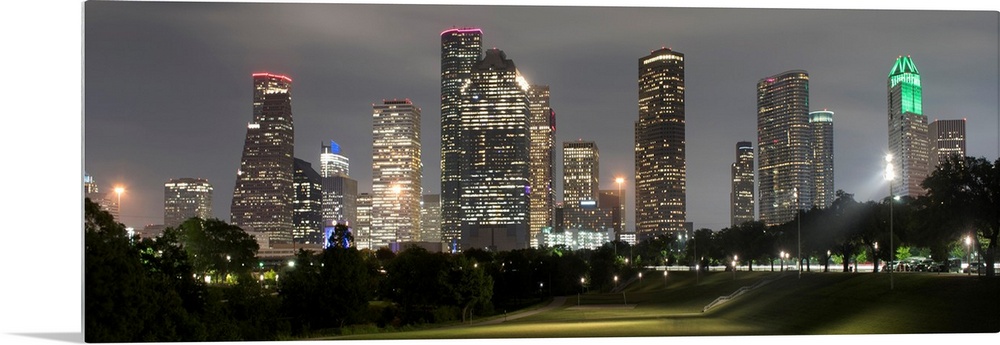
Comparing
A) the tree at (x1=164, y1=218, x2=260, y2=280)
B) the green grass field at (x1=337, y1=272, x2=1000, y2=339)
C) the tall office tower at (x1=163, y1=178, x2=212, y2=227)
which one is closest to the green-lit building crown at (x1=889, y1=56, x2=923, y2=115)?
the green grass field at (x1=337, y1=272, x2=1000, y2=339)

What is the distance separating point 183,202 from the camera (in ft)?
519

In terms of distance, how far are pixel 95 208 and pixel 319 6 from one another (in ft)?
35.0

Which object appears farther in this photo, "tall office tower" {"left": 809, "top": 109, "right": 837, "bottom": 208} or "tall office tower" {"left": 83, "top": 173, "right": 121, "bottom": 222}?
"tall office tower" {"left": 809, "top": 109, "right": 837, "bottom": 208}

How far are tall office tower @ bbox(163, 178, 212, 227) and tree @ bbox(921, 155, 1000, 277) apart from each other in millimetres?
119490

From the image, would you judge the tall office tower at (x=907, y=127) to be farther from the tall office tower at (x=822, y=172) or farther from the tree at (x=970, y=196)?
the tall office tower at (x=822, y=172)

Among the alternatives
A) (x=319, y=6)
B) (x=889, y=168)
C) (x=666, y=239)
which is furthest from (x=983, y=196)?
(x=666, y=239)

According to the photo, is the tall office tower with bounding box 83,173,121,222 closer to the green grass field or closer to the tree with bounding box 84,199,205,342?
the tree with bounding box 84,199,205,342

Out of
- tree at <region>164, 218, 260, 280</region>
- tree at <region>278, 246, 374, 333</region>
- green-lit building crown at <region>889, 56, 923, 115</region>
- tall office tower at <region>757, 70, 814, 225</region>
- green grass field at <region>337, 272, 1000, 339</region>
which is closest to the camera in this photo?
green grass field at <region>337, 272, 1000, 339</region>

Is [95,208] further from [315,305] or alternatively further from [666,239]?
[666,239]

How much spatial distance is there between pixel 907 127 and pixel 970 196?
78.3 feet

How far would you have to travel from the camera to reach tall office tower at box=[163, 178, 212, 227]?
14825 centimetres

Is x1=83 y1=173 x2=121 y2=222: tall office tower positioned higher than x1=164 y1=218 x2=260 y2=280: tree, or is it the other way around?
x1=83 y1=173 x2=121 y2=222: tall office tower

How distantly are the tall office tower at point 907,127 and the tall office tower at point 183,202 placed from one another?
323 ft

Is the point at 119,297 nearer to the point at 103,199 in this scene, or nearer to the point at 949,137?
the point at 103,199
